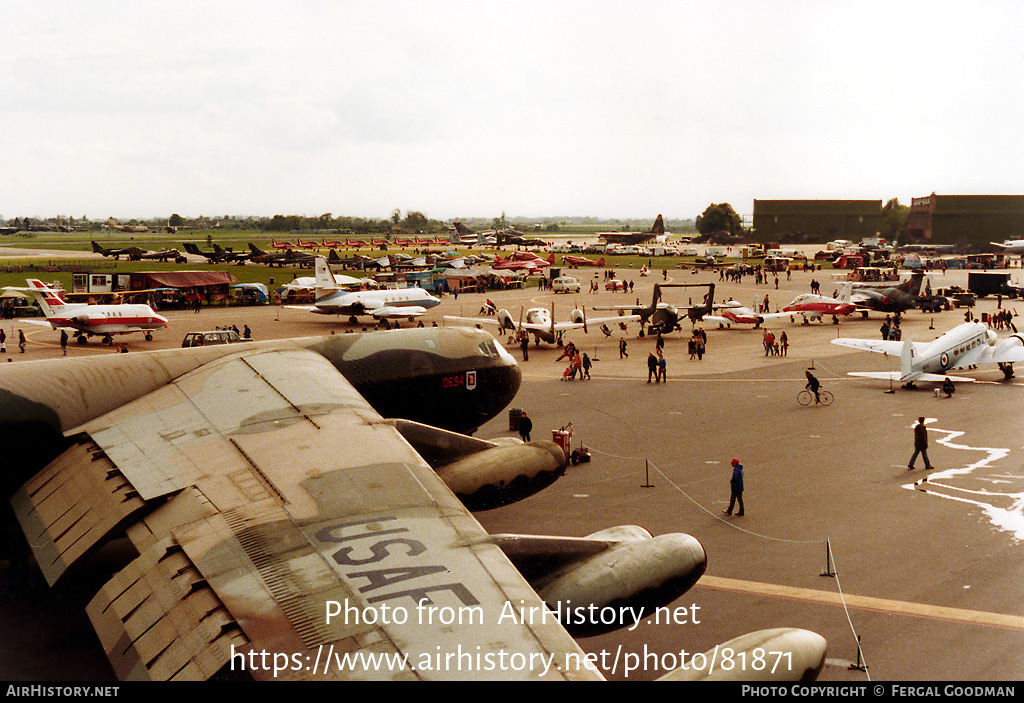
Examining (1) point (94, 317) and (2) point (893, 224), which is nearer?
(1) point (94, 317)

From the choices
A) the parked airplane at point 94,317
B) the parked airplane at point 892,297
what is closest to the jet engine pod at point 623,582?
the parked airplane at point 94,317

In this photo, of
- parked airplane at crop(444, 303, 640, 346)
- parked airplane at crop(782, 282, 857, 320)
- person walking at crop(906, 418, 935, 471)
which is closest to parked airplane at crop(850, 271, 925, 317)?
parked airplane at crop(782, 282, 857, 320)

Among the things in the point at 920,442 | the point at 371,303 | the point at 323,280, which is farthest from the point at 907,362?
the point at 323,280

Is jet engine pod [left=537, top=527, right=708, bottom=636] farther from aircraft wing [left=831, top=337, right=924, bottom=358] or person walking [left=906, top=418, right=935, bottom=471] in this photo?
aircraft wing [left=831, top=337, right=924, bottom=358]

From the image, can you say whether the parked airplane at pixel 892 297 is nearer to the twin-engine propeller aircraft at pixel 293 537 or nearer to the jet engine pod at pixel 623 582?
the twin-engine propeller aircraft at pixel 293 537

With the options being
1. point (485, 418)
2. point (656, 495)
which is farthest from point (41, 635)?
point (656, 495)

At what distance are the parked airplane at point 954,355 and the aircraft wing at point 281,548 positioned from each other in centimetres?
3209

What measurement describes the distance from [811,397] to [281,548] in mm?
31746

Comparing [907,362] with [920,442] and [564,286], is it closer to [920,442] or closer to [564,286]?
[920,442]

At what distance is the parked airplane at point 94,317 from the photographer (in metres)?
52.7

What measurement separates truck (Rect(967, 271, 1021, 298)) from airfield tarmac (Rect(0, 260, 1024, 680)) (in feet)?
154

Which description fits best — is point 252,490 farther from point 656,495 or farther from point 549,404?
point 549,404

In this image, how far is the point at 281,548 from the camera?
945cm

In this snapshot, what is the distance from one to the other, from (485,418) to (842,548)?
995 cm
